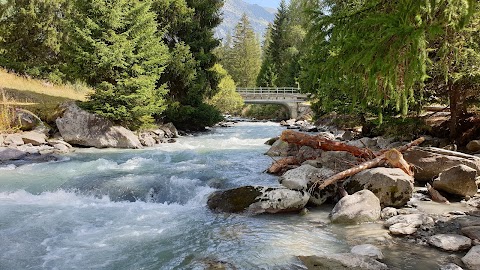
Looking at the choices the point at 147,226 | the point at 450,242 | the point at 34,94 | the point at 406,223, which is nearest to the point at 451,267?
the point at 450,242

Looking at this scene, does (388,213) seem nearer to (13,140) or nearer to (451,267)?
(451,267)

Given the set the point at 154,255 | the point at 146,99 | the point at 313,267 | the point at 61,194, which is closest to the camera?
the point at 313,267

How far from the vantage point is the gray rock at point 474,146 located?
1100 centimetres

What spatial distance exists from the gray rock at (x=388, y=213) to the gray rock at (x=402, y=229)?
75cm

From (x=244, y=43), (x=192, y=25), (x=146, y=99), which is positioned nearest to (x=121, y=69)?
(x=146, y=99)

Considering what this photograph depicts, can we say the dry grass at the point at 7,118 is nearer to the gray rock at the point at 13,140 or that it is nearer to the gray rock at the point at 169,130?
the gray rock at the point at 13,140

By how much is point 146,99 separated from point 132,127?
1946 millimetres

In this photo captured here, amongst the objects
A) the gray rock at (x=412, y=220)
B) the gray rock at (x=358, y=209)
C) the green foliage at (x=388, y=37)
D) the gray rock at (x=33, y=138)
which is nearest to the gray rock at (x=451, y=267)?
the gray rock at (x=412, y=220)

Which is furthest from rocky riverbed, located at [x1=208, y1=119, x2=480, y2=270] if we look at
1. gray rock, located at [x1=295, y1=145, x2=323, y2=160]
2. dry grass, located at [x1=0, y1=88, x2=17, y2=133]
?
dry grass, located at [x1=0, y1=88, x2=17, y2=133]

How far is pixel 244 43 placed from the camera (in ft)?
253

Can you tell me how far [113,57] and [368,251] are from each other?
14.7m

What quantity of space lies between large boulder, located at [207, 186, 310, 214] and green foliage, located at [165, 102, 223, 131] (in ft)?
51.5

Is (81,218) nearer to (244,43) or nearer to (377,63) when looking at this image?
(377,63)

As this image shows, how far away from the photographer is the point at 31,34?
2703cm
